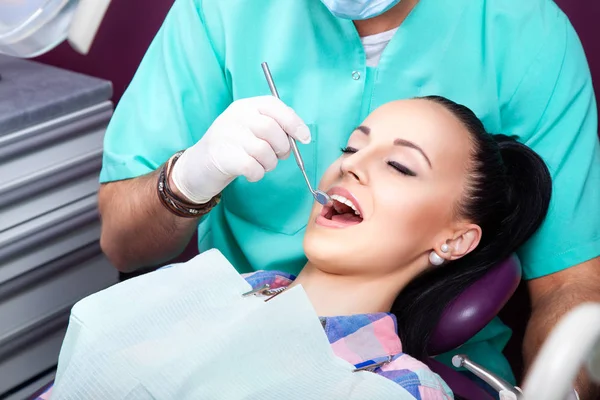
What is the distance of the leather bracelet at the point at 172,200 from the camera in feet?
4.28

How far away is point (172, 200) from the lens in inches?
51.4

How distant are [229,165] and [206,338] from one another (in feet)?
0.83

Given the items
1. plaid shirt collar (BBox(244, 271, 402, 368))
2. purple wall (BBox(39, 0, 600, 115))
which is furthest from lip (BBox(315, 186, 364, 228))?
purple wall (BBox(39, 0, 600, 115))

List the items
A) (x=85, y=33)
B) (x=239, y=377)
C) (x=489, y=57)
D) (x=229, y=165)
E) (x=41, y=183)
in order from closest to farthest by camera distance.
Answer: (x=239, y=377) → (x=229, y=165) → (x=489, y=57) → (x=85, y=33) → (x=41, y=183)

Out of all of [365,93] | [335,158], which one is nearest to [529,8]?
[365,93]

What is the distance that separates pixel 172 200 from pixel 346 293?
311mm

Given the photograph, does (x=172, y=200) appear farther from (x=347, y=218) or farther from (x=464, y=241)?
(x=464, y=241)

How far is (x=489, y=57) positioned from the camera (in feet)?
4.52

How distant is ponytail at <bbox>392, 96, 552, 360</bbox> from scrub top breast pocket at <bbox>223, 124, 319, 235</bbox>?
24 cm

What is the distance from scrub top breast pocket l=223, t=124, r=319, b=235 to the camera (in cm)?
143

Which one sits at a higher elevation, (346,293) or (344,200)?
(344,200)

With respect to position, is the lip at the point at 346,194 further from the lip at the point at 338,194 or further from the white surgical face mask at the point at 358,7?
the white surgical face mask at the point at 358,7

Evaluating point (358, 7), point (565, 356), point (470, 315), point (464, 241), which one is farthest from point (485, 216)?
point (565, 356)

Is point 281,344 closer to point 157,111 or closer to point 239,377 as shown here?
point 239,377
